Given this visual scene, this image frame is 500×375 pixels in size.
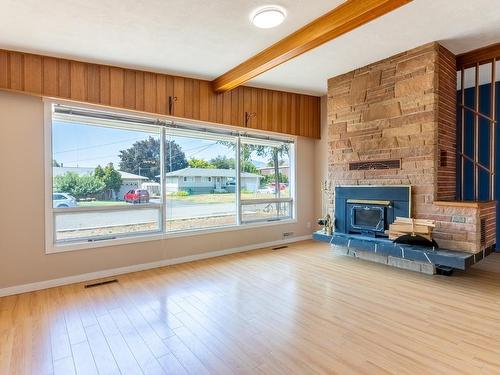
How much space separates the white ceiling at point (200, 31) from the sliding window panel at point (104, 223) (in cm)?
193

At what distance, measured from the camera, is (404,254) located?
3549 millimetres

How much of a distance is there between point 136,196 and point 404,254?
365 cm

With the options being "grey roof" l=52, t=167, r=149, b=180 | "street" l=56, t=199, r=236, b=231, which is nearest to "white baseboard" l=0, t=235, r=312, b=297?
"street" l=56, t=199, r=236, b=231

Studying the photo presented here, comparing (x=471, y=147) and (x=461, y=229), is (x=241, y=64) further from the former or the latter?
(x=471, y=147)

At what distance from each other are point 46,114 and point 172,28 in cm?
187

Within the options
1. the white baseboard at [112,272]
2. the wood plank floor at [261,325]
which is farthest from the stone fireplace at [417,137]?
the white baseboard at [112,272]

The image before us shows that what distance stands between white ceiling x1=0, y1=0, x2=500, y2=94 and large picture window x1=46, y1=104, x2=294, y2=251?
2.77 ft

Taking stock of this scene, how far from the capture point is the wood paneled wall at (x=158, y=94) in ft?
10.7

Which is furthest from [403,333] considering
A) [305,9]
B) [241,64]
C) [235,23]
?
[241,64]

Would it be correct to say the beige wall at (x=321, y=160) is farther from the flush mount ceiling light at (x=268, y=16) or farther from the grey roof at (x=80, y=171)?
the grey roof at (x=80, y=171)

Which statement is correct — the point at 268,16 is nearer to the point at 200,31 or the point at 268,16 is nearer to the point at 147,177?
the point at 200,31

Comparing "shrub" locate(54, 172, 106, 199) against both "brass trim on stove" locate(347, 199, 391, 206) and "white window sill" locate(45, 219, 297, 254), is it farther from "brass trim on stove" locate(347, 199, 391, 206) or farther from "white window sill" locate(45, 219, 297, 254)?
"brass trim on stove" locate(347, 199, 391, 206)

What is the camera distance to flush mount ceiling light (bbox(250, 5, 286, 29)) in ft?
8.47

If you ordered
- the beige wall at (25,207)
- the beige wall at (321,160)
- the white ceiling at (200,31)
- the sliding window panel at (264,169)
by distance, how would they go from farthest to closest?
1. the beige wall at (321,160)
2. the sliding window panel at (264,169)
3. the beige wall at (25,207)
4. the white ceiling at (200,31)
